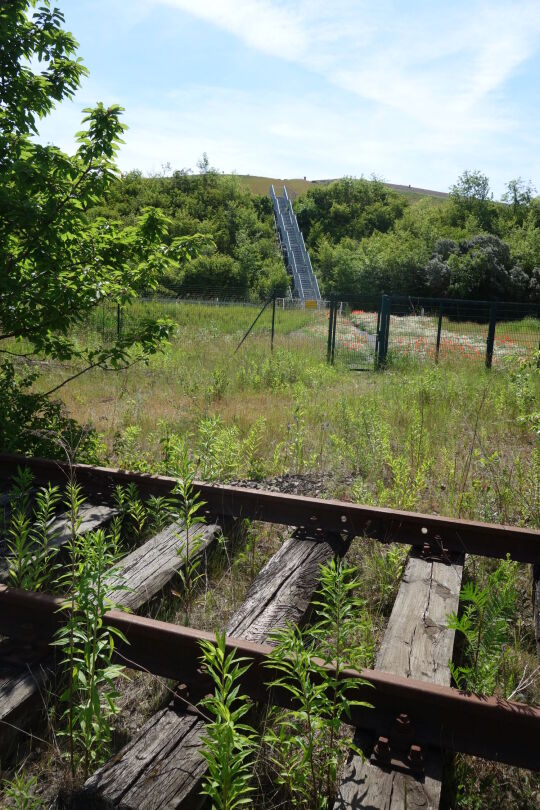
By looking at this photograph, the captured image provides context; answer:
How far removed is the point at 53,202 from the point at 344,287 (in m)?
48.0

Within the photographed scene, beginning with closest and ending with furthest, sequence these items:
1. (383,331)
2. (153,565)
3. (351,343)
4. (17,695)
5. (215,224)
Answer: (17,695) → (153,565) → (383,331) → (351,343) → (215,224)

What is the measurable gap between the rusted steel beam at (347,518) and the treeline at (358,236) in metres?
30.4

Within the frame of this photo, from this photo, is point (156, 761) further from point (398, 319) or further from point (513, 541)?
point (398, 319)

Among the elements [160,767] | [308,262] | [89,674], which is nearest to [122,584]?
[89,674]

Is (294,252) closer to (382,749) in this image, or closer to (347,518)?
(347,518)

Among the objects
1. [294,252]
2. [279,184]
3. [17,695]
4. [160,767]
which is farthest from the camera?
[279,184]

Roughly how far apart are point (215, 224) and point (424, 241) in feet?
63.3

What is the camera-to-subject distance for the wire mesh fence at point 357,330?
640 inches

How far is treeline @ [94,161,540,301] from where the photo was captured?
42409mm

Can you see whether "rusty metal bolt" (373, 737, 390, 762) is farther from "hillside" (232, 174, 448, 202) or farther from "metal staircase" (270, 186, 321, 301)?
"hillside" (232, 174, 448, 202)

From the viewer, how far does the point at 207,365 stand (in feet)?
46.8

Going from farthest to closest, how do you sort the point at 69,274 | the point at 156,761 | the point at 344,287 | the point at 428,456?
the point at 344,287 → the point at 428,456 → the point at 69,274 → the point at 156,761

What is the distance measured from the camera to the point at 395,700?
226 cm

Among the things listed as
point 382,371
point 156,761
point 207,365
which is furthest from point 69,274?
point 382,371
